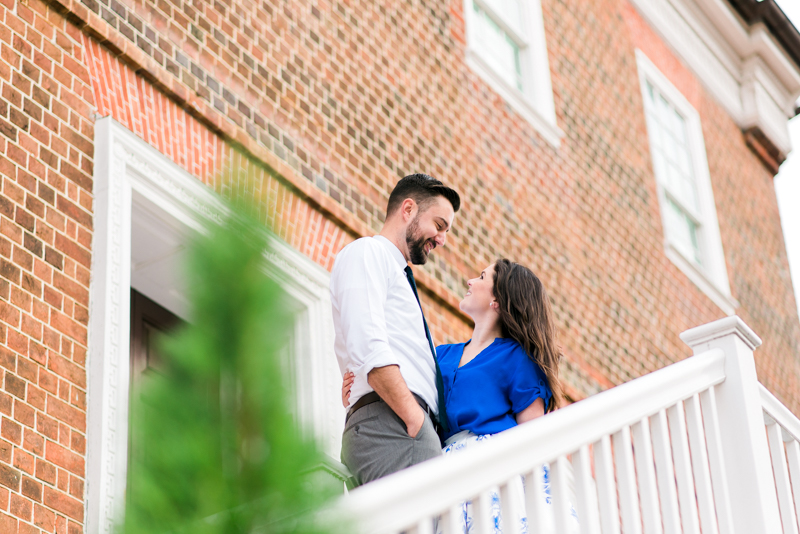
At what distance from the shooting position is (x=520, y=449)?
2.73 metres

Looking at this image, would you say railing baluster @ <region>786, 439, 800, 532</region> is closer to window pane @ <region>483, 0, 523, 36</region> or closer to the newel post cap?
the newel post cap

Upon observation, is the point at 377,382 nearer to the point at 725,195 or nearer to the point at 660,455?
the point at 660,455

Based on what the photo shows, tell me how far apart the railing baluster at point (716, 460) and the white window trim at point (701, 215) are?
22.0 feet

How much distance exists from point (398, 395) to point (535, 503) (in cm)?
76

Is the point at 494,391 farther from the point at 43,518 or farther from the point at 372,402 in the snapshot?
the point at 43,518

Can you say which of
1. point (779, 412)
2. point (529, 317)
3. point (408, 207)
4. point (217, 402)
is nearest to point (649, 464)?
point (529, 317)

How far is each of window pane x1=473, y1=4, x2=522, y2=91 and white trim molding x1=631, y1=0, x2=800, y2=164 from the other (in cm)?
286

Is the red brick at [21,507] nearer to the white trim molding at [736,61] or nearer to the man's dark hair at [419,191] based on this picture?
the man's dark hair at [419,191]

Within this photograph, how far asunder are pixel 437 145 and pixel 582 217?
202 centimetres

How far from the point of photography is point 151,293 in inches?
230

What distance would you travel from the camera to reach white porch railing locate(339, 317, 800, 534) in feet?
8.00

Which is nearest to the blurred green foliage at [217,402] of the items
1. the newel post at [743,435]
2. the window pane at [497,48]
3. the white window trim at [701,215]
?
the newel post at [743,435]

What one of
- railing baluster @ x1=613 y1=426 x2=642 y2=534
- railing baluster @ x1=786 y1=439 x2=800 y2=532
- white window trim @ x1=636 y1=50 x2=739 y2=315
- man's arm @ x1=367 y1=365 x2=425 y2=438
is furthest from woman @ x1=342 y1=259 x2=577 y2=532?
white window trim @ x1=636 y1=50 x2=739 y2=315

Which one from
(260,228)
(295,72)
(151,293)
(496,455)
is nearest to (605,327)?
(295,72)
